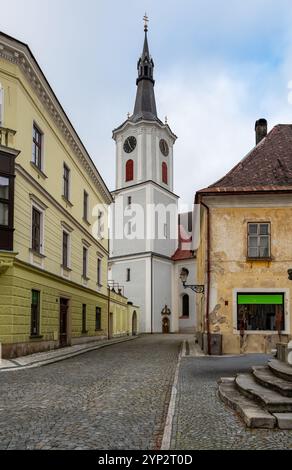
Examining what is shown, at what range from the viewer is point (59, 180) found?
2366 centimetres

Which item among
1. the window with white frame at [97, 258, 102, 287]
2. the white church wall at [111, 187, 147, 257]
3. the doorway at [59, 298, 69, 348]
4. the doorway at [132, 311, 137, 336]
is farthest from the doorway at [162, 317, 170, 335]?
the doorway at [59, 298, 69, 348]

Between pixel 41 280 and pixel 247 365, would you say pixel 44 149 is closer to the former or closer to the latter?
pixel 41 280

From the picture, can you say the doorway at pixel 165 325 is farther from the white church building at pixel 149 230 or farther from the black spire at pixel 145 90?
the black spire at pixel 145 90

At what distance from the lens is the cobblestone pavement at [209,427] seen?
19.7 feet

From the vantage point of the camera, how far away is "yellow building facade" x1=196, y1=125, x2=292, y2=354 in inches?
784

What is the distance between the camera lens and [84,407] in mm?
8445

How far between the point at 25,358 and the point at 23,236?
13.8 feet

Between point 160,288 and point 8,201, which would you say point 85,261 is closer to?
point 8,201

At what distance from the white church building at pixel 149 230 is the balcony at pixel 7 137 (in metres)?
37.5

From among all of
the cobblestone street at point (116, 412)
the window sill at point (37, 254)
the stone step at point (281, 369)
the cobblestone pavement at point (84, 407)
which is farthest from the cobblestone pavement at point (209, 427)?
the window sill at point (37, 254)

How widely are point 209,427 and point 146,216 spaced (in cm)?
4956

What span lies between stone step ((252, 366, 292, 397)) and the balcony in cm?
Result: 1104
